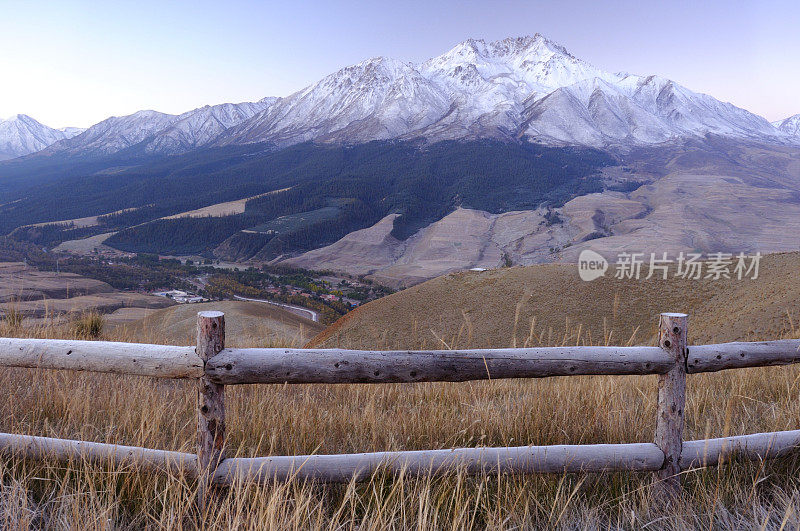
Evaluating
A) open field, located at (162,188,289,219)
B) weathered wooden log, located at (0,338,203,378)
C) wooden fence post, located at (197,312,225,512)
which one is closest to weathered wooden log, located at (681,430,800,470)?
wooden fence post, located at (197,312,225,512)

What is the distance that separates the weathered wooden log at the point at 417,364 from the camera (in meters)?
2.44

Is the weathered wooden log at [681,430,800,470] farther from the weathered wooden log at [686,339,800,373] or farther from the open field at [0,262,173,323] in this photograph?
the open field at [0,262,173,323]

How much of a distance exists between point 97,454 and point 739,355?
3.78 metres

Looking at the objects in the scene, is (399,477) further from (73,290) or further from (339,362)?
(73,290)

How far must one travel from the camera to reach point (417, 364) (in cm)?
254

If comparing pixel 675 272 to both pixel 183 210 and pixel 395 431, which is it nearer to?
pixel 395 431

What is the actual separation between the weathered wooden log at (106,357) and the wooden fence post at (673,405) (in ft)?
8.47

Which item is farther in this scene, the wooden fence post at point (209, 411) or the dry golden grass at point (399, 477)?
the wooden fence post at point (209, 411)

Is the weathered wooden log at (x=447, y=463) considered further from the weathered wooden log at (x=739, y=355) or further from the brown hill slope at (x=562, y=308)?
the brown hill slope at (x=562, y=308)

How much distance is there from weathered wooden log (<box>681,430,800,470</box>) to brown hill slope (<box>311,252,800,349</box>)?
27.9ft

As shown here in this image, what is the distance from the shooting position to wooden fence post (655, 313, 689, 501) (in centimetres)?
269

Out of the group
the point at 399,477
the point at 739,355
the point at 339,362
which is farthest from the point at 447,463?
the point at 739,355

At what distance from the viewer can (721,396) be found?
417 centimetres

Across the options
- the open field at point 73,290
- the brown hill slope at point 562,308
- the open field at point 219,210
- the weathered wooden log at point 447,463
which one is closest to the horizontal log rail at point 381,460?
the weathered wooden log at point 447,463
